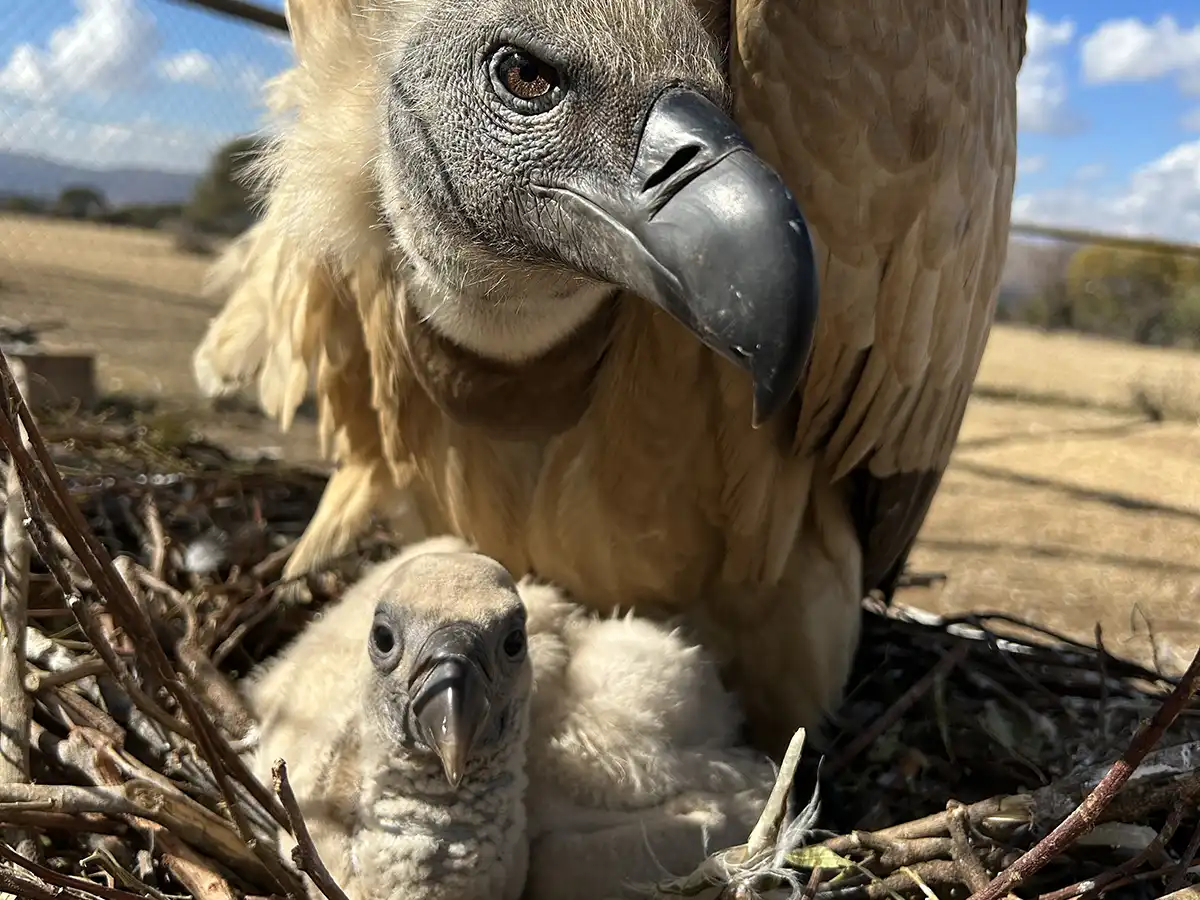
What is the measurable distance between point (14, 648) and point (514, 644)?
2.84ft

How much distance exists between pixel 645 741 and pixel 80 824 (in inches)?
37.5

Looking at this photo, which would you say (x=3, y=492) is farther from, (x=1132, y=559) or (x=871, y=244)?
(x=1132, y=559)

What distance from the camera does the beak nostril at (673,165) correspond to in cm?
130

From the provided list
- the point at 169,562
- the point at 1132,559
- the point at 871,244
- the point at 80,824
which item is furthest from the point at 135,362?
the point at 1132,559

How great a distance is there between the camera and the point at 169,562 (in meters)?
2.47

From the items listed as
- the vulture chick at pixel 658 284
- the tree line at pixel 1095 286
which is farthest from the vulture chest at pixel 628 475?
the tree line at pixel 1095 286

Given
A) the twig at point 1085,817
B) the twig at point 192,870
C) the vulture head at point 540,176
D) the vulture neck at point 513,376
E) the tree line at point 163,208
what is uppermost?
the vulture head at point 540,176

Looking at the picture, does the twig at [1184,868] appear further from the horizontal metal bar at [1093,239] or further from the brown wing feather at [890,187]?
the horizontal metal bar at [1093,239]

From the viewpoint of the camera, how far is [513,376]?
6.41 feet

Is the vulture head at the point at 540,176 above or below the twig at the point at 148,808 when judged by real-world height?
above

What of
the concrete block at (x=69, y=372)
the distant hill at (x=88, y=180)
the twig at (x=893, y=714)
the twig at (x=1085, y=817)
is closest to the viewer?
the twig at (x=1085, y=817)

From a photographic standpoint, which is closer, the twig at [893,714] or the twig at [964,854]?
the twig at [964,854]

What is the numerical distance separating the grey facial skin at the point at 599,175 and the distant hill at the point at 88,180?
3.93 metres

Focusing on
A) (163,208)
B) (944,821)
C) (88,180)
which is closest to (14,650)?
(944,821)
